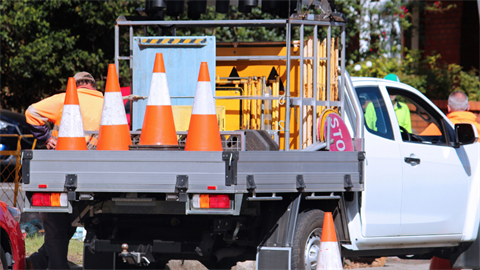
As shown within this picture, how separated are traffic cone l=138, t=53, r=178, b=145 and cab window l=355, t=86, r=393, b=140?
204 centimetres

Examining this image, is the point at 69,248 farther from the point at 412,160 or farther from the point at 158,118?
the point at 412,160

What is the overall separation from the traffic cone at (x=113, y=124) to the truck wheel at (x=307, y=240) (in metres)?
1.51

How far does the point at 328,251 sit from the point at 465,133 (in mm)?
2428

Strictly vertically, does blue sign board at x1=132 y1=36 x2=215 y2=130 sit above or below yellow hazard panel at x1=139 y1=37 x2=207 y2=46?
below

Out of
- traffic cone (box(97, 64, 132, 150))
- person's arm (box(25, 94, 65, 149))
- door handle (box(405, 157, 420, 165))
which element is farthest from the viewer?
person's arm (box(25, 94, 65, 149))

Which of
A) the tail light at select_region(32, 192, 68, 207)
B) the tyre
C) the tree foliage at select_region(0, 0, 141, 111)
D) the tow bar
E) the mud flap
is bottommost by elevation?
the mud flap

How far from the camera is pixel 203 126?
15.7ft

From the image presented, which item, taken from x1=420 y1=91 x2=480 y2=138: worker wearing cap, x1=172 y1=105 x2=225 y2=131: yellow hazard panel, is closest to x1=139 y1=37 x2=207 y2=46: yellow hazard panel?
x1=172 y1=105 x2=225 y2=131: yellow hazard panel

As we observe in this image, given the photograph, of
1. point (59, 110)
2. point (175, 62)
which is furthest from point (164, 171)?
point (59, 110)

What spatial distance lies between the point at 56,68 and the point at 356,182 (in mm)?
8216

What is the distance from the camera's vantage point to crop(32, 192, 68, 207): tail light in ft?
15.2

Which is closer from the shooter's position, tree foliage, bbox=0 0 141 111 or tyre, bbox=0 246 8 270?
tyre, bbox=0 246 8 270

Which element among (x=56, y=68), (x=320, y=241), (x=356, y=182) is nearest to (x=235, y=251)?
(x=320, y=241)

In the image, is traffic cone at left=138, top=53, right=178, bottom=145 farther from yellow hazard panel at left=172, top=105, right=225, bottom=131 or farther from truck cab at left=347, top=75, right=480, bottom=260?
truck cab at left=347, top=75, right=480, bottom=260
